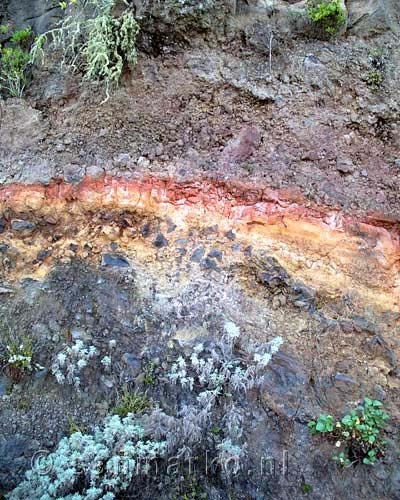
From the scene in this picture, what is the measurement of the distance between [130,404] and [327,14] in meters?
3.33

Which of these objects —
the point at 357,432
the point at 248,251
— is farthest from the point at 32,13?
the point at 357,432

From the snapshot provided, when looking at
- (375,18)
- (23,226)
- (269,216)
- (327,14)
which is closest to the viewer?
(269,216)

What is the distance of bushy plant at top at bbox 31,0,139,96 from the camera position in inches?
161

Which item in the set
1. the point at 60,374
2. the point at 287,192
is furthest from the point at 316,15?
the point at 60,374

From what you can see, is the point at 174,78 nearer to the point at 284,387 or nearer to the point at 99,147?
the point at 99,147

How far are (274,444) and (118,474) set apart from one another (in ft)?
2.95

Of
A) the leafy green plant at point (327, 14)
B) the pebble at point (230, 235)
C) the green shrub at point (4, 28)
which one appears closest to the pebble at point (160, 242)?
the pebble at point (230, 235)

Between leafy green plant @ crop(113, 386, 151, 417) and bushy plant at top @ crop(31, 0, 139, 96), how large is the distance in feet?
8.12

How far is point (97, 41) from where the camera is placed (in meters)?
4.10

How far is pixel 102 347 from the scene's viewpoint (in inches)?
131

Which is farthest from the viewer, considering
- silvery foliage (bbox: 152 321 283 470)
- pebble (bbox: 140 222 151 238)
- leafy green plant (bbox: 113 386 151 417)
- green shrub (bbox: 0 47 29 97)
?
green shrub (bbox: 0 47 29 97)

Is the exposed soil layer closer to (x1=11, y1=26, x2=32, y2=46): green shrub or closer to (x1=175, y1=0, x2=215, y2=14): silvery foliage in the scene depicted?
(x1=175, y1=0, x2=215, y2=14): silvery foliage

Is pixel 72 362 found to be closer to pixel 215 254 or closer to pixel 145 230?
pixel 145 230

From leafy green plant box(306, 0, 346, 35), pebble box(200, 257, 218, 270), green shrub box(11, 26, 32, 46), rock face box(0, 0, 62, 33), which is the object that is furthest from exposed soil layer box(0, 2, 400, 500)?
rock face box(0, 0, 62, 33)
